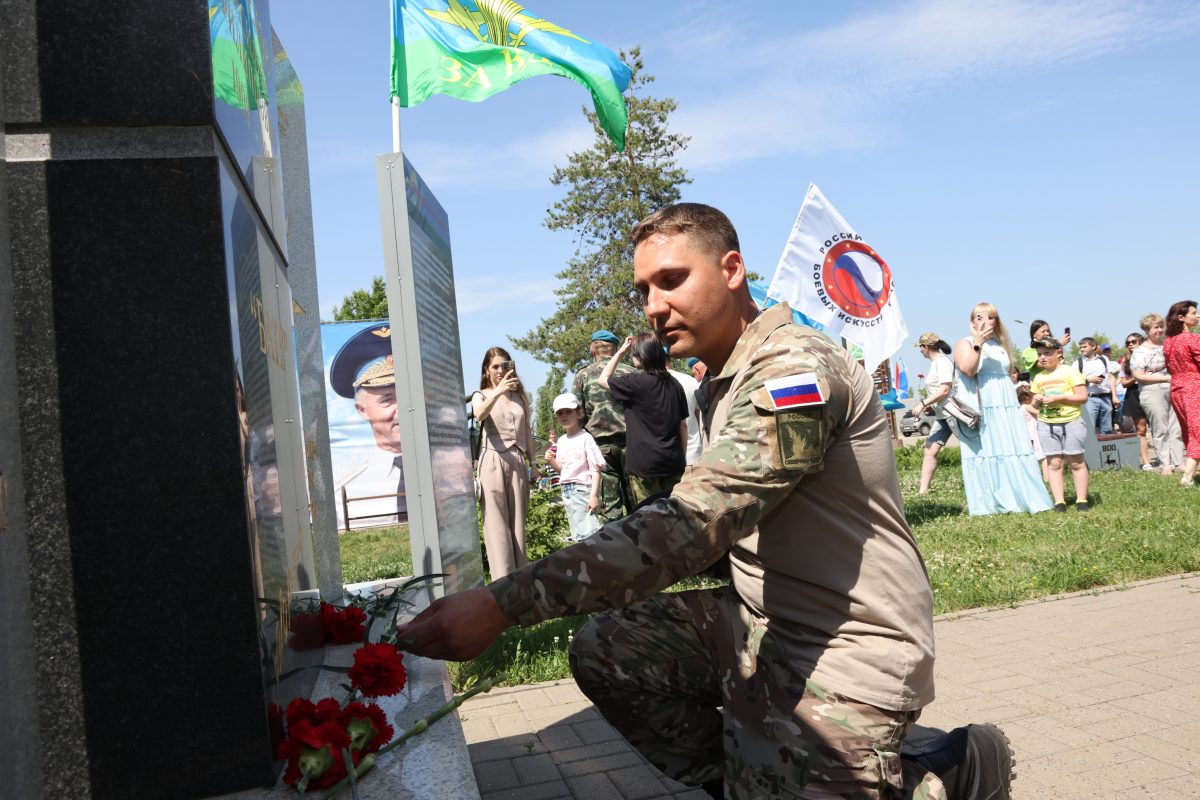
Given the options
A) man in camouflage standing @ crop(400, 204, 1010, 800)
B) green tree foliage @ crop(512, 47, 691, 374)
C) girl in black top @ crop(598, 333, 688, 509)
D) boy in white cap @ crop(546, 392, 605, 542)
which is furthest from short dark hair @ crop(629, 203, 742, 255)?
green tree foliage @ crop(512, 47, 691, 374)

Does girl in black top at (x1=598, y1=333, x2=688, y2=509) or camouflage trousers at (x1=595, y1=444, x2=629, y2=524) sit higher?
girl in black top at (x1=598, y1=333, x2=688, y2=509)

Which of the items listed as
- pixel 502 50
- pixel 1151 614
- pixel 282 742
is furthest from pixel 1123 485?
pixel 282 742

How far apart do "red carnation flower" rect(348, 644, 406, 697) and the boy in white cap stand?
6.01 metres

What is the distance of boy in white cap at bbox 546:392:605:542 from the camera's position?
8.39 m

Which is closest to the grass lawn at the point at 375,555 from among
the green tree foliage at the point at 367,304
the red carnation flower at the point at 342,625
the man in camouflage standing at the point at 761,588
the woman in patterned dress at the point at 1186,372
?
the red carnation flower at the point at 342,625

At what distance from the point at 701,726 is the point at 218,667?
1489mm

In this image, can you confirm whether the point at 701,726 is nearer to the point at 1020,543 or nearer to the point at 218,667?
the point at 218,667

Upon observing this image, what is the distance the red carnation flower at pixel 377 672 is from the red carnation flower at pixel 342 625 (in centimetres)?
109

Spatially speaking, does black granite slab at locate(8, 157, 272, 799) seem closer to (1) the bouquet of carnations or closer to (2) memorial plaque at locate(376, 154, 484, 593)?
(1) the bouquet of carnations

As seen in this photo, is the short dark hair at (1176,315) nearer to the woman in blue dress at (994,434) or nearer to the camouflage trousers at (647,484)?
the woman in blue dress at (994,434)

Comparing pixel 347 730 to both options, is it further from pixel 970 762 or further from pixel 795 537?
pixel 970 762

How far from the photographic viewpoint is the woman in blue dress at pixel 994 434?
32.0ft

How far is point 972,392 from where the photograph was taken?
1002cm

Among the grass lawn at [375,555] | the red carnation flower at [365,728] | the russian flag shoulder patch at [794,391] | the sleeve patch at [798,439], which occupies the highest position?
the russian flag shoulder patch at [794,391]
